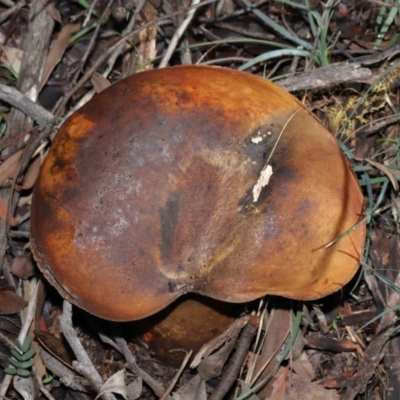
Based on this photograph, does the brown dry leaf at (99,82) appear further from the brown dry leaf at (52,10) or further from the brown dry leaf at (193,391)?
the brown dry leaf at (193,391)

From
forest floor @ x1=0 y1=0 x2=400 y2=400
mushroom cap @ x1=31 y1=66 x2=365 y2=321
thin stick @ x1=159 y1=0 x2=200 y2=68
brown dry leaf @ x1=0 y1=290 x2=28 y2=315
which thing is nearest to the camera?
mushroom cap @ x1=31 y1=66 x2=365 y2=321

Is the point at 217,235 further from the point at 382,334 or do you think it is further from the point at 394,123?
the point at 394,123

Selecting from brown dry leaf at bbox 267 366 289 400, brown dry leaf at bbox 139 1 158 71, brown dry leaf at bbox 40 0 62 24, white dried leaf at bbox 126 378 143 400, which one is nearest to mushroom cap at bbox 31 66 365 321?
white dried leaf at bbox 126 378 143 400

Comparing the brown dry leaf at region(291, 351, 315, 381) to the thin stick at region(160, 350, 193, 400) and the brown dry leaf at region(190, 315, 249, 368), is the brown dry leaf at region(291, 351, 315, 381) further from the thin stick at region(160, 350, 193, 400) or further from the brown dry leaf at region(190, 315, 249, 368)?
the thin stick at region(160, 350, 193, 400)

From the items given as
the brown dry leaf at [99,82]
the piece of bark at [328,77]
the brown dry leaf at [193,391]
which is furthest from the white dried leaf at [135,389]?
the piece of bark at [328,77]

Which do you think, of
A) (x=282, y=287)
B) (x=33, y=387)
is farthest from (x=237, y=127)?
(x=33, y=387)

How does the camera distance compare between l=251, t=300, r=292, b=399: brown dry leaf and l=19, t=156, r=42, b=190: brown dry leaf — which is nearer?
l=251, t=300, r=292, b=399: brown dry leaf
